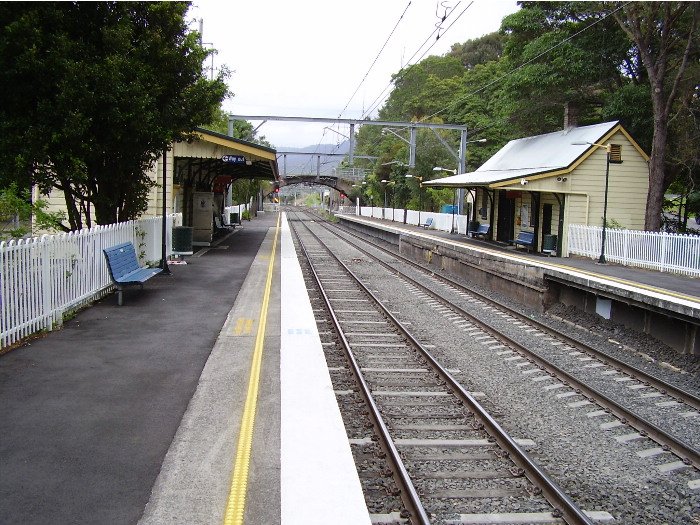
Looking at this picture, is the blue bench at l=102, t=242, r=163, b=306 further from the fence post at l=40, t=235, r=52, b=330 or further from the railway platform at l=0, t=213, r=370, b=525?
the fence post at l=40, t=235, r=52, b=330

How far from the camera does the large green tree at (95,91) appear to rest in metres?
11.1

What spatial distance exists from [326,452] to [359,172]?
8666 cm

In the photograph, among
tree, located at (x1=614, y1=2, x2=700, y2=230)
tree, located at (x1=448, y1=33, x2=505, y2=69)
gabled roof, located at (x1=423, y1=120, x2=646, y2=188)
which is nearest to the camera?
tree, located at (x1=614, y1=2, x2=700, y2=230)

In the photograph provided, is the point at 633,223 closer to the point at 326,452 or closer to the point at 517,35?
the point at 517,35

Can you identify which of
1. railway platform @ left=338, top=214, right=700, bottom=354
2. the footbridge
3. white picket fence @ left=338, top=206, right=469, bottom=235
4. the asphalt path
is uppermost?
the footbridge

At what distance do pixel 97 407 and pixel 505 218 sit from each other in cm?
2490

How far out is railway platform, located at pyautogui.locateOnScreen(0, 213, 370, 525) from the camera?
4387 millimetres

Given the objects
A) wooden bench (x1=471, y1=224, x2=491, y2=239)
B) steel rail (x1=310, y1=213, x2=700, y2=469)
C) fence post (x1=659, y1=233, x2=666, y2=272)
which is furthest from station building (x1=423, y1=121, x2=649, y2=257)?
steel rail (x1=310, y1=213, x2=700, y2=469)

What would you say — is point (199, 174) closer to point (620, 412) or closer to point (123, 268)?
point (123, 268)

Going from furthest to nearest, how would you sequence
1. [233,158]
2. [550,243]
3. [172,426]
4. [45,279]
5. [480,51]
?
[480,51] → [233,158] → [550,243] → [45,279] → [172,426]

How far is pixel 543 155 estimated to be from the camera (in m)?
26.7

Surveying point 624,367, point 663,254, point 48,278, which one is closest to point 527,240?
Result: point 663,254

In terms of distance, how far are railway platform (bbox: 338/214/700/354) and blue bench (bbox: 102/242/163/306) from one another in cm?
886

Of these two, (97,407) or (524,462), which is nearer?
(524,462)
